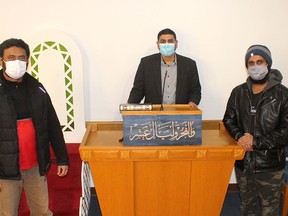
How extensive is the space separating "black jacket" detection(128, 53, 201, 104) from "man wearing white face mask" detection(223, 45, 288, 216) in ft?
1.91

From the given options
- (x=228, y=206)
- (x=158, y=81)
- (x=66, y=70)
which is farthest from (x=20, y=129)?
(x=228, y=206)

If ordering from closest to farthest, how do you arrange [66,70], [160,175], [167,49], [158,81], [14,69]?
1. [14,69]
2. [160,175]
3. [167,49]
4. [158,81]
5. [66,70]

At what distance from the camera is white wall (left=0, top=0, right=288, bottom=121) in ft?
10.8

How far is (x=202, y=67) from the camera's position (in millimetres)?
3496

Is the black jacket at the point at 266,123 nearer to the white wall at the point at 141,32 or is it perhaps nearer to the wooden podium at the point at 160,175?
the wooden podium at the point at 160,175

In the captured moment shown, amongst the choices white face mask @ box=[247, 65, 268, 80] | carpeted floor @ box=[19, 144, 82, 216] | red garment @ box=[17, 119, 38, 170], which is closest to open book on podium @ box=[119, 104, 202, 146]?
white face mask @ box=[247, 65, 268, 80]

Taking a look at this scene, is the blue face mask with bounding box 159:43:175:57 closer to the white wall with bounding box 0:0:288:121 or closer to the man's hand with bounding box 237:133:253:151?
the white wall with bounding box 0:0:288:121

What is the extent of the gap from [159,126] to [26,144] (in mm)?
959

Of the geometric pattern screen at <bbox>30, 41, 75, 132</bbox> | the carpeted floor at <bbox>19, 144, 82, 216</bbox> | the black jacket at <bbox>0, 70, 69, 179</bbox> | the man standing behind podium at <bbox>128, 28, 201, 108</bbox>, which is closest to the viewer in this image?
the black jacket at <bbox>0, 70, 69, 179</bbox>

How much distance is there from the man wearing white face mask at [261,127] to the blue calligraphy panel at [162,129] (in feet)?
1.23

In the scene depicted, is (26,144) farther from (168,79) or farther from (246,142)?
(246,142)

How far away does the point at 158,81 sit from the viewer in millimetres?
3078

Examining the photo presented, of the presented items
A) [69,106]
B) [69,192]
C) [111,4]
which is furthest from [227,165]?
[111,4]

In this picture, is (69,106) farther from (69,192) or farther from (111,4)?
(111,4)
